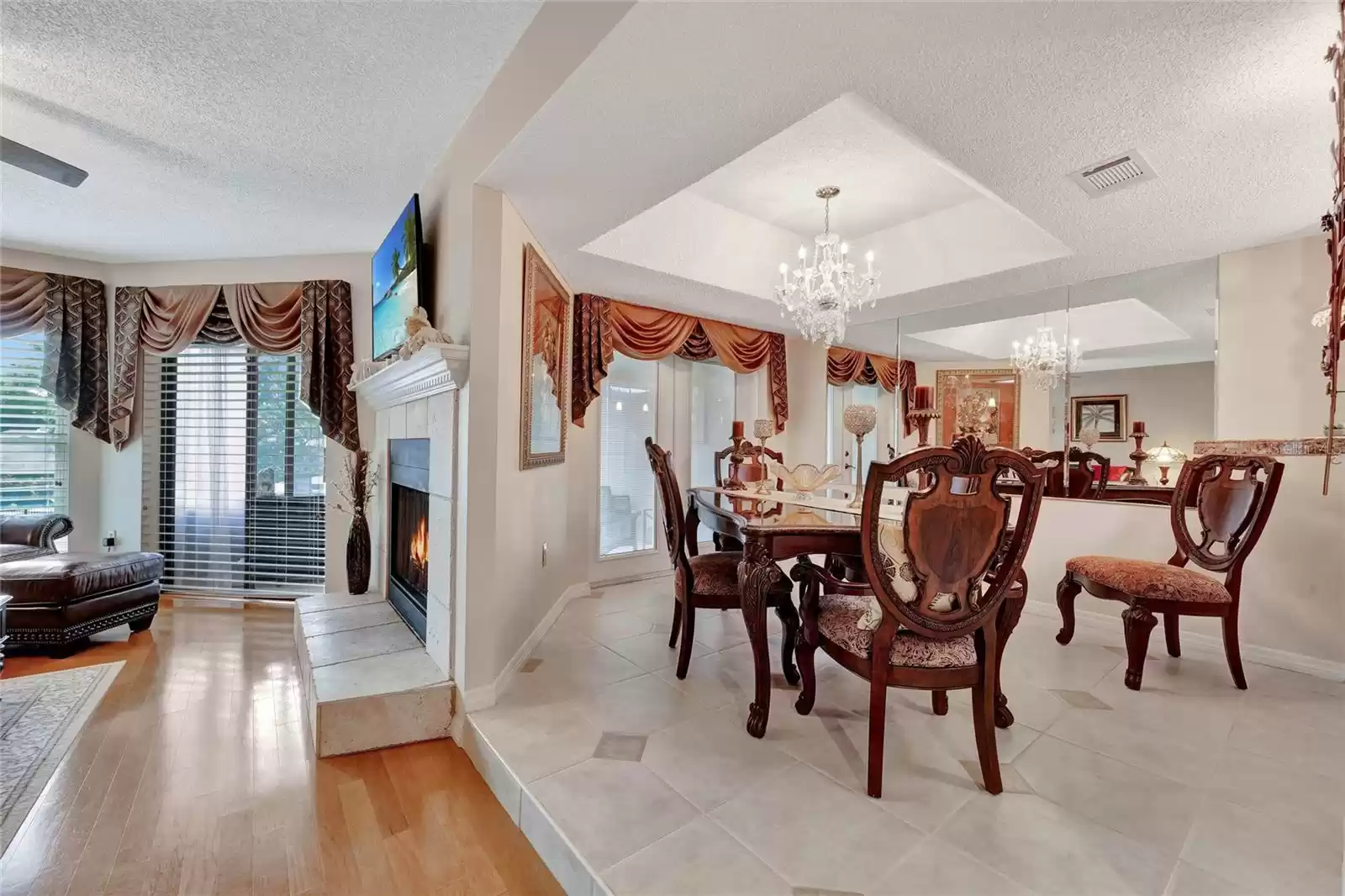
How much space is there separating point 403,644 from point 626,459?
2.03 metres

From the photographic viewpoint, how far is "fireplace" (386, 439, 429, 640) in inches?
101

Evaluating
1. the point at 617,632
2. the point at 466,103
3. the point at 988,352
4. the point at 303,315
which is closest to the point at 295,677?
the point at 617,632

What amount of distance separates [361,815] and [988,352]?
4.30 meters

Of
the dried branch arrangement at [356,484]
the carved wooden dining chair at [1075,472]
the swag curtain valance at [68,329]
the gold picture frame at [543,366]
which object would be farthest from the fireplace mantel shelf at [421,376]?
the carved wooden dining chair at [1075,472]

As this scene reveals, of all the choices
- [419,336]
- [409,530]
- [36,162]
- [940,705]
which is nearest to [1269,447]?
[940,705]

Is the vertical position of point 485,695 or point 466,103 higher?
point 466,103

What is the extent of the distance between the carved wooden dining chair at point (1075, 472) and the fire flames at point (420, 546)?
3.51m

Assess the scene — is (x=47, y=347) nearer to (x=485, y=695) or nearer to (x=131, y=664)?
(x=131, y=664)

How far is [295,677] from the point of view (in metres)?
2.58

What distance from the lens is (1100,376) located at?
3230 mm

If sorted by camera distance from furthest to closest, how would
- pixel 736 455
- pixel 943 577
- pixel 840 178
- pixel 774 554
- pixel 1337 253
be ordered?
pixel 736 455
pixel 840 178
pixel 774 554
pixel 943 577
pixel 1337 253

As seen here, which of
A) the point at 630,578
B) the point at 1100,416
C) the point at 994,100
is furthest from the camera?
the point at 630,578

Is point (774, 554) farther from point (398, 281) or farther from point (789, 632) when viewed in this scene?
point (398, 281)

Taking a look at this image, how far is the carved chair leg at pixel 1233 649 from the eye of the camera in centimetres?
226
